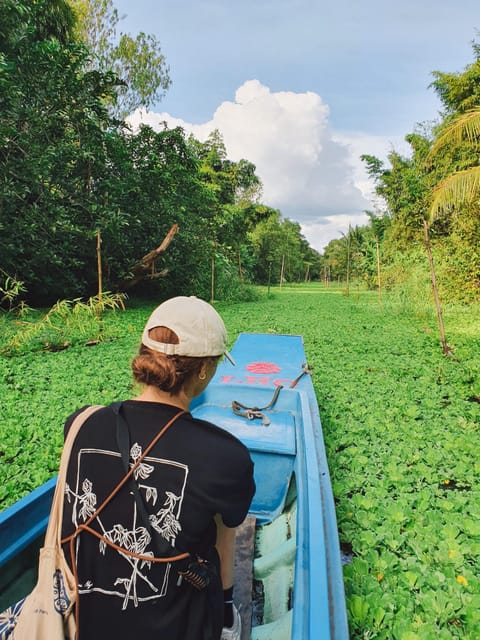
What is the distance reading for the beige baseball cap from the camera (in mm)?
1142

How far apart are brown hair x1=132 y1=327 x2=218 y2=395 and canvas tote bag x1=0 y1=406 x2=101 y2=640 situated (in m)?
0.27

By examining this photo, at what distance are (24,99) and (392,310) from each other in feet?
36.6

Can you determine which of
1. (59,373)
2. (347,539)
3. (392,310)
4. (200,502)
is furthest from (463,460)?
(392,310)

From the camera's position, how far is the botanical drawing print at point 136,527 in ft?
3.32

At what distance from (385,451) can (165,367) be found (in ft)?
9.64

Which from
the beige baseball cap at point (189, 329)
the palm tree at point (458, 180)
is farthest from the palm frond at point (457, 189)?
the beige baseball cap at point (189, 329)

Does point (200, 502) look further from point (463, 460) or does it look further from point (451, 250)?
point (451, 250)

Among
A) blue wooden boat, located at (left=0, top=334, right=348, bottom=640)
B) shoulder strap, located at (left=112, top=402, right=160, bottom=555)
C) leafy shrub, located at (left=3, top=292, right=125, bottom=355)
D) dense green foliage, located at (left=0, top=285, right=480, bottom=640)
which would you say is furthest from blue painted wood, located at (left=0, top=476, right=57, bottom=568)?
leafy shrub, located at (left=3, top=292, right=125, bottom=355)

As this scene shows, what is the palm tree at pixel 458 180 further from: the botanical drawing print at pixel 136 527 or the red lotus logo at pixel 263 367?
the botanical drawing print at pixel 136 527

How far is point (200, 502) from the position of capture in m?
1.02

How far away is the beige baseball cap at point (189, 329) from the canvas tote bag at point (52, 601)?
37 centimetres

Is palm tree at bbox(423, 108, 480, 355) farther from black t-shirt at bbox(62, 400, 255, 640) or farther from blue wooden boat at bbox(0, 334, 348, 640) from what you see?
black t-shirt at bbox(62, 400, 255, 640)

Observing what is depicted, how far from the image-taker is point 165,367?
1111mm

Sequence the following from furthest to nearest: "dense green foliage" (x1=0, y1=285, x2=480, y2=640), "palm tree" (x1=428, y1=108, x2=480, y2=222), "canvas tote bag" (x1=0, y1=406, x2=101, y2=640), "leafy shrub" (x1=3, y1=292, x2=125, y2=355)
A: "leafy shrub" (x1=3, y1=292, x2=125, y2=355) → "palm tree" (x1=428, y1=108, x2=480, y2=222) → "dense green foliage" (x1=0, y1=285, x2=480, y2=640) → "canvas tote bag" (x1=0, y1=406, x2=101, y2=640)
